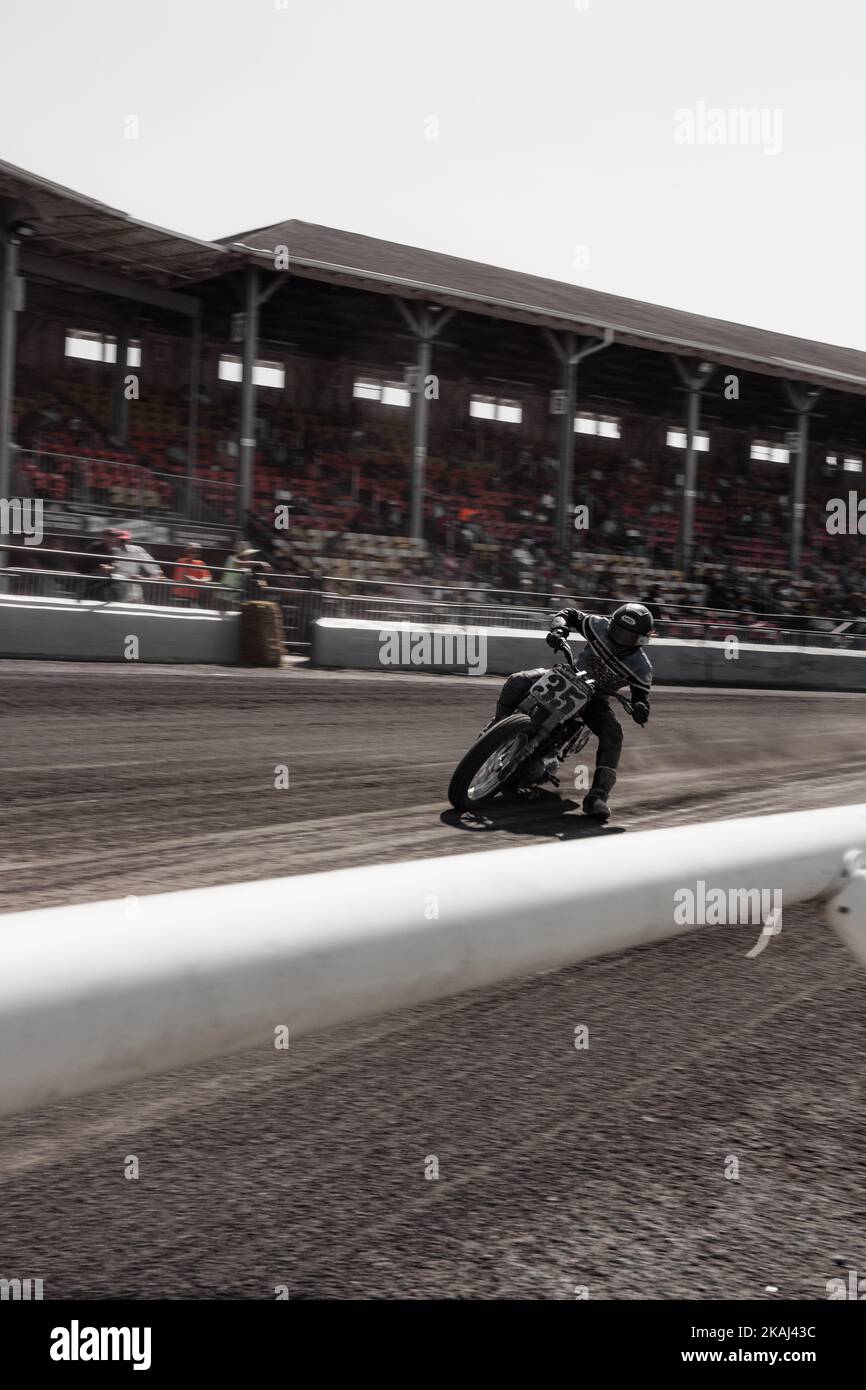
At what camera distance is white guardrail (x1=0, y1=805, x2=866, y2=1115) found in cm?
153

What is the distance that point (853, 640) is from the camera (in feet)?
76.9

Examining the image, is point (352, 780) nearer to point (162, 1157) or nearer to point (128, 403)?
point (162, 1157)

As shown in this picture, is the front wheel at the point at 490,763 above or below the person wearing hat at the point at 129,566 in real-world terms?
below

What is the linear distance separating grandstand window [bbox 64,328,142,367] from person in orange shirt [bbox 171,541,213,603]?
1038cm

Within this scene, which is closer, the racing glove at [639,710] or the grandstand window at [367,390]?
the racing glove at [639,710]

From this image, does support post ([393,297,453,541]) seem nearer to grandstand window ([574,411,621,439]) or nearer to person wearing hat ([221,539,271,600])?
person wearing hat ([221,539,271,600])

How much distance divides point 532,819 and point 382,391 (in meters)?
26.4

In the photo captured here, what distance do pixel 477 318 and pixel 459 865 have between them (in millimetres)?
27031

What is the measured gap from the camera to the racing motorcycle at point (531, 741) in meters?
7.05

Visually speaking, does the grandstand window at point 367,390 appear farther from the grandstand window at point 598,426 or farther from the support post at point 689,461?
the support post at point 689,461

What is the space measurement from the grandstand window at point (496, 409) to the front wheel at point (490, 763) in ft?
89.0

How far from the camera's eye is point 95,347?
90.9ft

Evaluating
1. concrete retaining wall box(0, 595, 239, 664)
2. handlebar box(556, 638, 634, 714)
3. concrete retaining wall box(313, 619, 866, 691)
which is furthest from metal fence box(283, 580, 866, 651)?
handlebar box(556, 638, 634, 714)

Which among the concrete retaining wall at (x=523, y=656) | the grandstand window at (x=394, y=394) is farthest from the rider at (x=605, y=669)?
the grandstand window at (x=394, y=394)
